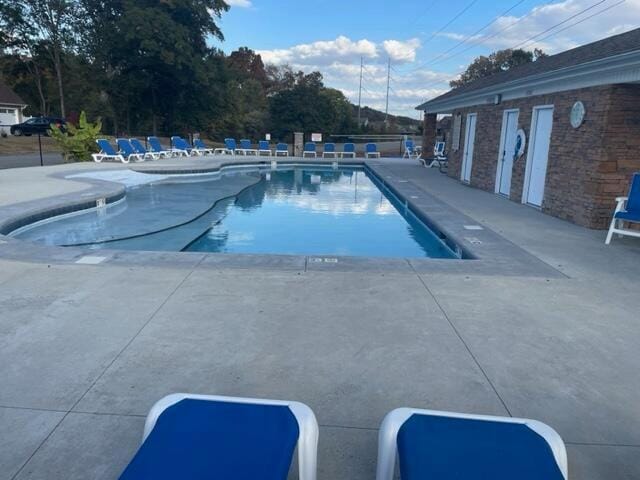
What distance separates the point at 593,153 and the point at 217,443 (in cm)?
760

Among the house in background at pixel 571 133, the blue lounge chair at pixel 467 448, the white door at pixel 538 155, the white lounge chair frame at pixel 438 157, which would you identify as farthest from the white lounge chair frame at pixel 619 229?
the white lounge chair frame at pixel 438 157

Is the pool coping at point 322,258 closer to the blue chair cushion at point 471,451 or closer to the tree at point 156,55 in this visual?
the blue chair cushion at point 471,451

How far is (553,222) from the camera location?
7.96m

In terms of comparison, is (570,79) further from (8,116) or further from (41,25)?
(8,116)

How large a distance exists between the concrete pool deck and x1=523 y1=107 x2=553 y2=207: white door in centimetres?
435

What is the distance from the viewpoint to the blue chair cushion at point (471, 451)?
1506 mm

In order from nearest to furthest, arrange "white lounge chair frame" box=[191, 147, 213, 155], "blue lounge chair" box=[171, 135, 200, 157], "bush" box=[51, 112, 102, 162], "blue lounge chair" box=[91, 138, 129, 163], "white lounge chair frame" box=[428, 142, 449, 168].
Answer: "blue lounge chair" box=[91, 138, 129, 163] < "bush" box=[51, 112, 102, 162] < "white lounge chair frame" box=[428, 142, 449, 168] < "blue lounge chair" box=[171, 135, 200, 157] < "white lounge chair frame" box=[191, 147, 213, 155]

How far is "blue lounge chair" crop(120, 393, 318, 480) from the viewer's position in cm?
149

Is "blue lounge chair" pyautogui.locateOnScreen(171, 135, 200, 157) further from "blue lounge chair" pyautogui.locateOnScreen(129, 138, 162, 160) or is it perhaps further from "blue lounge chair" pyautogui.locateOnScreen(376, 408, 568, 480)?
"blue lounge chair" pyautogui.locateOnScreen(376, 408, 568, 480)

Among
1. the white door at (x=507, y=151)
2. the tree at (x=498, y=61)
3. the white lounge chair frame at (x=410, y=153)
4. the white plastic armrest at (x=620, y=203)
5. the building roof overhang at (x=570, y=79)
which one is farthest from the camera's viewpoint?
the tree at (x=498, y=61)

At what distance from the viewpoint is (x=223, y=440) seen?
5.39 feet

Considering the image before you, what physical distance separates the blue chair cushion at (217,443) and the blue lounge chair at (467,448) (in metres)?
0.38

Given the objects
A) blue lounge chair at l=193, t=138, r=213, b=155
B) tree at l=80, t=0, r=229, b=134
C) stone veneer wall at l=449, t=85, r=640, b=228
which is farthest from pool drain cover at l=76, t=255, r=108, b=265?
tree at l=80, t=0, r=229, b=134

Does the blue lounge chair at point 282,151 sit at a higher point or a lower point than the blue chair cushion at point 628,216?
higher
